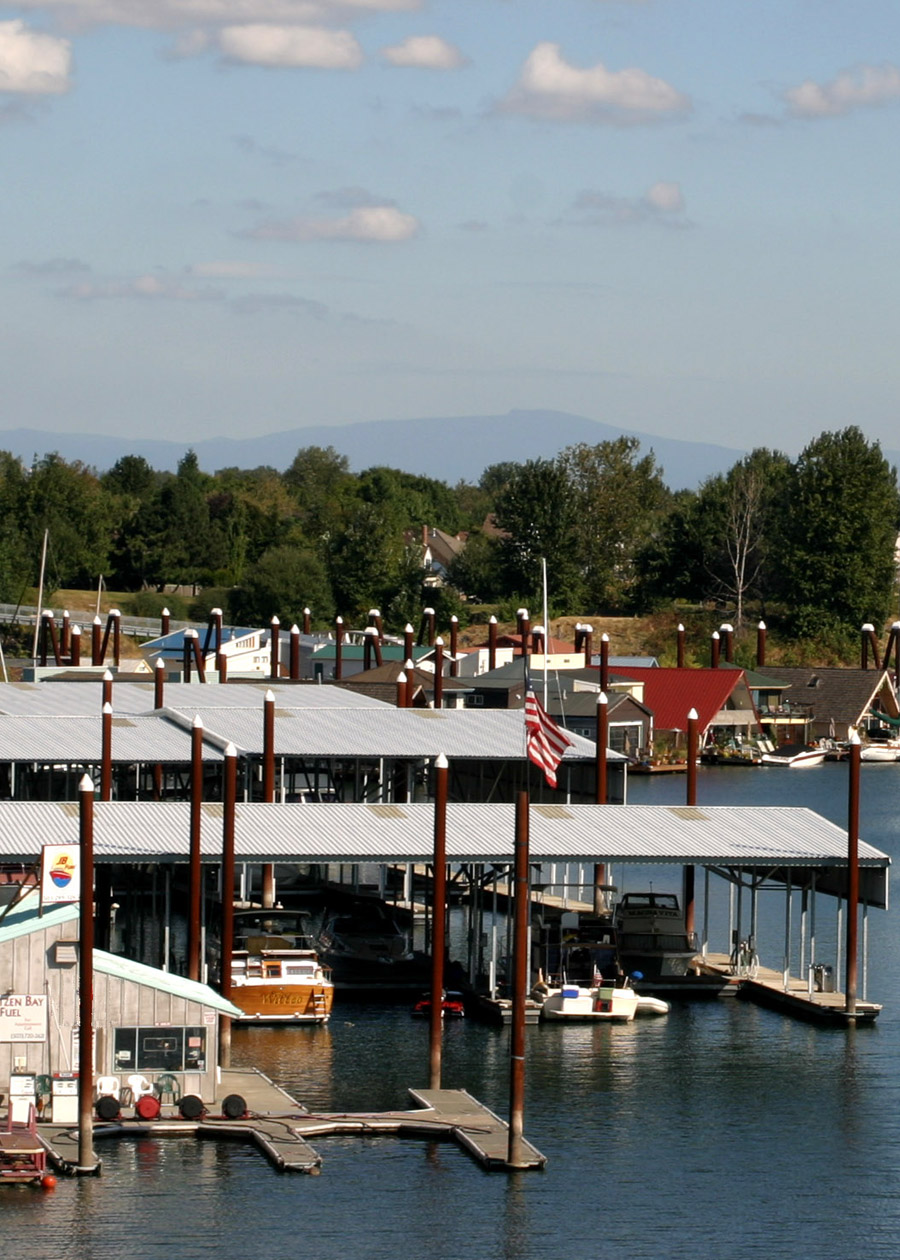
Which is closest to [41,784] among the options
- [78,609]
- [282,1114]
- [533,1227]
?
[282,1114]

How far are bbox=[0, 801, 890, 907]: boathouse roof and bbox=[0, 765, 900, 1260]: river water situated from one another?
4289 millimetres

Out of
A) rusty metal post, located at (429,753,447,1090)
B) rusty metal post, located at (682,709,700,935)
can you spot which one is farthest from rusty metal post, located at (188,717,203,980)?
rusty metal post, located at (682,709,700,935)

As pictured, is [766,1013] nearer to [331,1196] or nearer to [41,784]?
[331,1196]

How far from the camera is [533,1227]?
1515 inches

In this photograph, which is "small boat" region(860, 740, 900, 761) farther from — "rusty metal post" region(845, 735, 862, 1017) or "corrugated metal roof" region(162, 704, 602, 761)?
"rusty metal post" region(845, 735, 862, 1017)

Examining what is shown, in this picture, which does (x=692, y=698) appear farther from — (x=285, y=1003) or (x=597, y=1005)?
(x=285, y=1003)

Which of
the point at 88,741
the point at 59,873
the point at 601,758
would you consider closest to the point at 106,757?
the point at 88,741

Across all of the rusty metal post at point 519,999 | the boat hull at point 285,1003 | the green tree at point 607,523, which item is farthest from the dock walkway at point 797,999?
the green tree at point 607,523

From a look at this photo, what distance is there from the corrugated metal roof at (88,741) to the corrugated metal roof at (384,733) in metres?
1.50

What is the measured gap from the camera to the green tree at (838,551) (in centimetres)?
17362

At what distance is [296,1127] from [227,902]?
26.2 feet

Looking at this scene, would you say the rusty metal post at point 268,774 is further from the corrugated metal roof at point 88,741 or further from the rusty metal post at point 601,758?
the rusty metal post at point 601,758

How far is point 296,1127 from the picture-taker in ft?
140

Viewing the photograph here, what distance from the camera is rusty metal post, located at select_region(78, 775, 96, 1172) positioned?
3819cm
